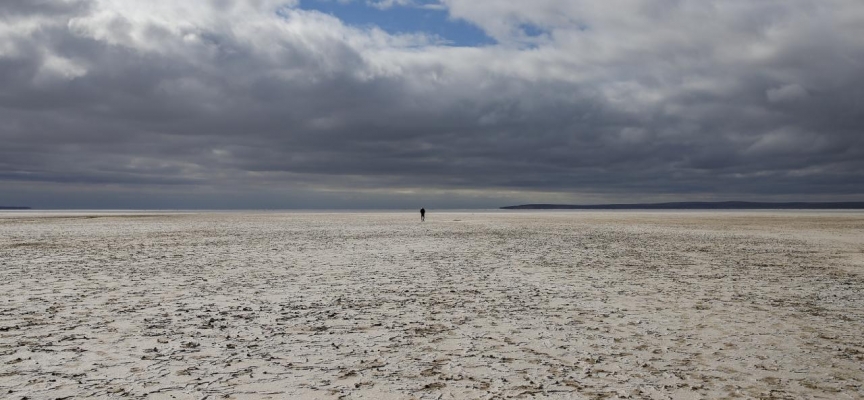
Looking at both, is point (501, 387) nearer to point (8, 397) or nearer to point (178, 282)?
point (8, 397)

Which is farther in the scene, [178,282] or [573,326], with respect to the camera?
[178,282]

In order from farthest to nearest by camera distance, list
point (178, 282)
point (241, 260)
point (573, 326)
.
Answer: point (241, 260)
point (178, 282)
point (573, 326)

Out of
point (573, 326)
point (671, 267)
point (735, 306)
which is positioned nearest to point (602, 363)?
point (573, 326)

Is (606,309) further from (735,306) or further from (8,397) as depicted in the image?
(8,397)

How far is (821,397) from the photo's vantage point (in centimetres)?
606

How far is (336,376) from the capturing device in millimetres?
6727

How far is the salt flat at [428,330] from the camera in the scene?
644 cm

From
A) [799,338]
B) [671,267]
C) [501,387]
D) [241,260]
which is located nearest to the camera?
[501,387]

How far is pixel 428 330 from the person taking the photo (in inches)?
359

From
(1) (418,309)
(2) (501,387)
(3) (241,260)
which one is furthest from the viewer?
(3) (241,260)

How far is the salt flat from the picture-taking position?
21.1 feet

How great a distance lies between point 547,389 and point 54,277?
47.5ft

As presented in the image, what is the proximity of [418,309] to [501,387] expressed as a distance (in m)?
4.69

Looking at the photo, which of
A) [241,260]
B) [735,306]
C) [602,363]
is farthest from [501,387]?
[241,260]
